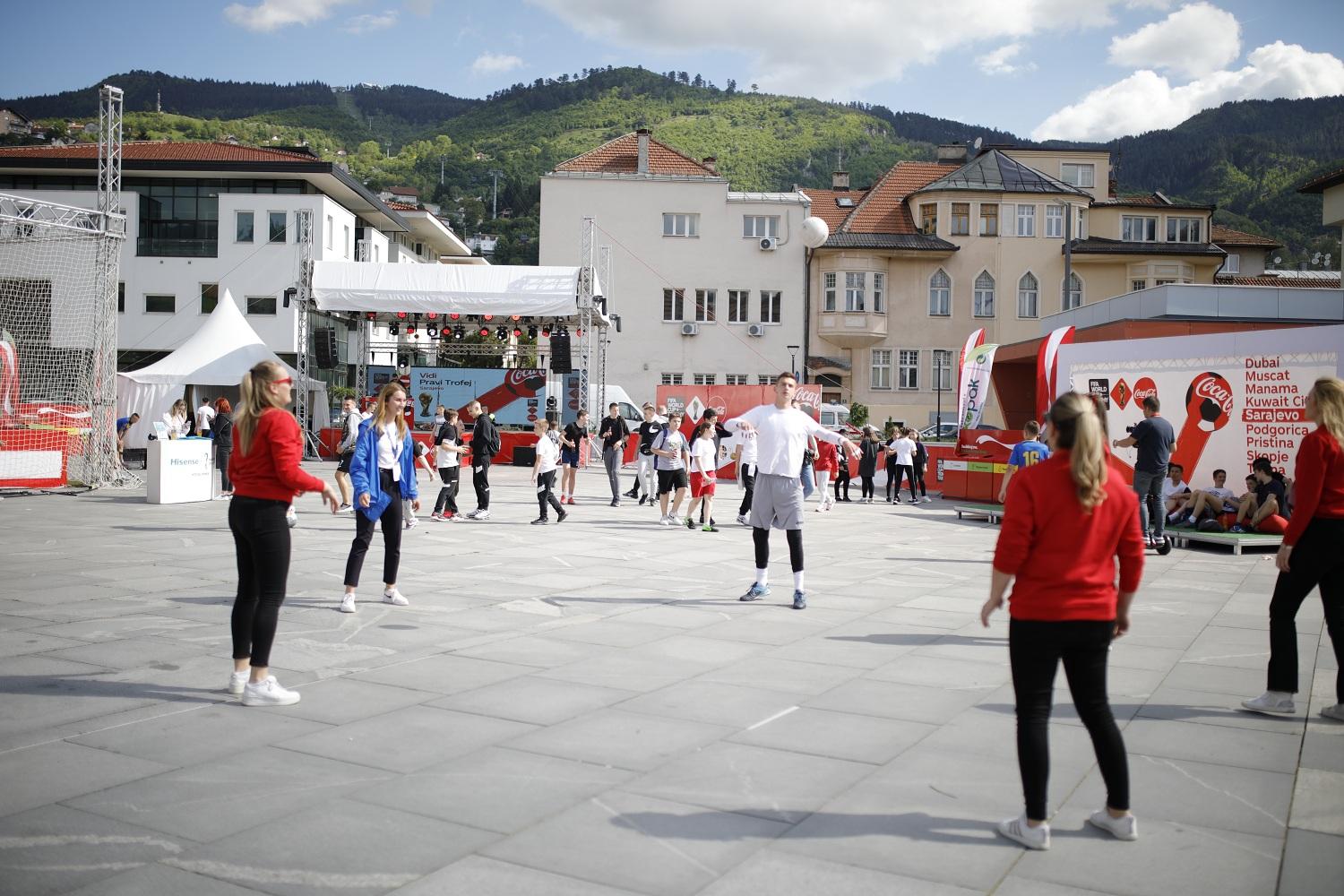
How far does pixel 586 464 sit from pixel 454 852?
32.8 m

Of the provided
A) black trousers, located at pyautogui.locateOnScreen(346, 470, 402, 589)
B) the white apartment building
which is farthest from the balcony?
black trousers, located at pyautogui.locateOnScreen(346, 470, 402, 589)

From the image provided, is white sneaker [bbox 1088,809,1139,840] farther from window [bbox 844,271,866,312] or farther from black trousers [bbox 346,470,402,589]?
window [bbox 844,271,866,312]

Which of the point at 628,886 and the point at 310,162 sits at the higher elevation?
the point at 310,162

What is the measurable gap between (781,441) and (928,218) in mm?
44538

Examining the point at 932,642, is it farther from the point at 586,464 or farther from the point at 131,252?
the point at 131,252

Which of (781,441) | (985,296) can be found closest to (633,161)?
(985,296)

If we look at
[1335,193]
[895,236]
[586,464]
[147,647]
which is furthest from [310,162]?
[147,647]

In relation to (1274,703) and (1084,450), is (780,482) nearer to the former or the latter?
(1274,703)

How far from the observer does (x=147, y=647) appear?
7605mm

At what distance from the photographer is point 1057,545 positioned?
433 centimetres

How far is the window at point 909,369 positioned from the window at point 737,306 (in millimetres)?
7313

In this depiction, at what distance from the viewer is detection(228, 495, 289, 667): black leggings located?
6.12 meters

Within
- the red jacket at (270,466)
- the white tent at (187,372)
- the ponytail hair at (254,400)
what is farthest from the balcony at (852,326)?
the red jacket at (270,466)

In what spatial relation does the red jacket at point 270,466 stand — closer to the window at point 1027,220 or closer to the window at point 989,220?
the window at point 989,220
